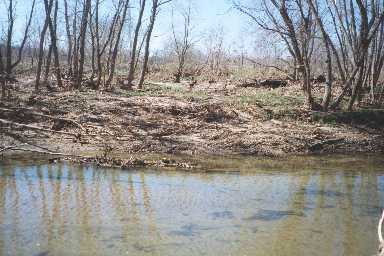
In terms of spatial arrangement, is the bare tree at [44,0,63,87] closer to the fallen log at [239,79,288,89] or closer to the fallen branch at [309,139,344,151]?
the fallen log at [239,79,288,89]

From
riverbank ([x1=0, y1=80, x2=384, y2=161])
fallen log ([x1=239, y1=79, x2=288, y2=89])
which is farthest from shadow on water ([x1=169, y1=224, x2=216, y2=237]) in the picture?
fallen log ([x1=239, y1=79, x2=288, y2=89])

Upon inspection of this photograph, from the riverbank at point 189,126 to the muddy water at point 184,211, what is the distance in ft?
8.75

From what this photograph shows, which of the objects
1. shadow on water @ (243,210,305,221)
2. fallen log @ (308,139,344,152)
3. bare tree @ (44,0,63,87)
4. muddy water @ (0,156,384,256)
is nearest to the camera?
muddy water @ (0,156,384,256)

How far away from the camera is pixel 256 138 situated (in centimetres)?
1384

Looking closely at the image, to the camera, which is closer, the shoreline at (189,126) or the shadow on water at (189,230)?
the shadow on water at (189,230)

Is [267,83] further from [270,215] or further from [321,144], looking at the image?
[270,215]

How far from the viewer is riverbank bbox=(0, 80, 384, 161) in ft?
42.2

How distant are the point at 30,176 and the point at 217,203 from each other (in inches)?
150

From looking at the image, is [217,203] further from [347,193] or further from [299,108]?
[299,108]

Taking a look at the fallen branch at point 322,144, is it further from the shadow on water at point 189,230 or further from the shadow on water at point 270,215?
the shadow on water at point 189,230

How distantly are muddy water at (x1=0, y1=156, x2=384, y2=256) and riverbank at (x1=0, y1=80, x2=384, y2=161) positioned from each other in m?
2.67

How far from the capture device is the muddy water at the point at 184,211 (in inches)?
219

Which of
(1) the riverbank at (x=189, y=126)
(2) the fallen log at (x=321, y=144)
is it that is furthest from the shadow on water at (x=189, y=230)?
(2) the fallen log at (x=321, y=144)

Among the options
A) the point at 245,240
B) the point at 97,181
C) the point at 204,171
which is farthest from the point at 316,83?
the point at 245,240
